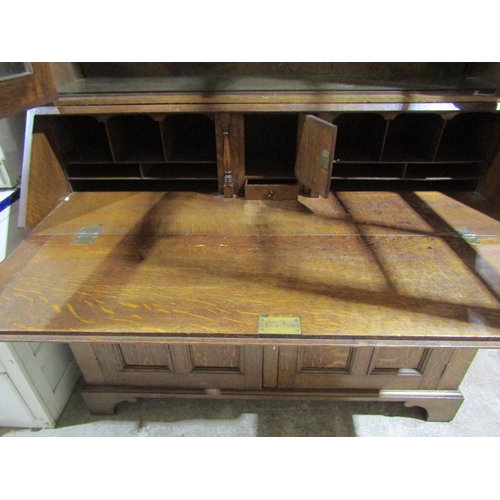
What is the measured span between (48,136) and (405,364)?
6.01 feet

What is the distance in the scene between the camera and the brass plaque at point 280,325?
3.13 ft

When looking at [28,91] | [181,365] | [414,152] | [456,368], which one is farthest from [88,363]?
[414,152]

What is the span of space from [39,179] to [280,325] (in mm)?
1187

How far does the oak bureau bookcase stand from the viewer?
101 centimetres

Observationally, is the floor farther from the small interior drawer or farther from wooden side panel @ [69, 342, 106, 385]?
the small interior drawer

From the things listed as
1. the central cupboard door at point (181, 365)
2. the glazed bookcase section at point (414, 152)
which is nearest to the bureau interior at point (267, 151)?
the glazed bookcase section at point (414, 152)

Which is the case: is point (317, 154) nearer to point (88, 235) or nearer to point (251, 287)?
point (251, 287)

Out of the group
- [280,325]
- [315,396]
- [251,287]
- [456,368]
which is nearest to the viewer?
[280,325]

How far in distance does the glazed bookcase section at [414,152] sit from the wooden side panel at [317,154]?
0.22 metres

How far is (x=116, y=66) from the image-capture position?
1.72 metres

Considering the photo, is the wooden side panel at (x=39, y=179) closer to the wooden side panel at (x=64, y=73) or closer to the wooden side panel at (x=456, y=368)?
the wooden side panel at (x=64, y=73)

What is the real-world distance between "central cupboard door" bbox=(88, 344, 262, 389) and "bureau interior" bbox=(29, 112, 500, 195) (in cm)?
76

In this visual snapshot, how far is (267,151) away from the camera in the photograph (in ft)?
5.72

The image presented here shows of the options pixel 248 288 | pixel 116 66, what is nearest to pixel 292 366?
pixel 248 288
